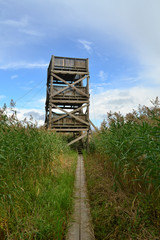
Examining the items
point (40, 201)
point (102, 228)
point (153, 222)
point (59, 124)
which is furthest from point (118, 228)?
point (59, 124)

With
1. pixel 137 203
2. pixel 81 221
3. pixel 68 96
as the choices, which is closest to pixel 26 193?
pixel 81 221

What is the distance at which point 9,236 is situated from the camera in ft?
7.41

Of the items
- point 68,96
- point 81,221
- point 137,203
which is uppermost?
point 68,96

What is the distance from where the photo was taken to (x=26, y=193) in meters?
3.24

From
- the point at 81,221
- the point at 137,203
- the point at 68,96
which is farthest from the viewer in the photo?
the point at 68,96

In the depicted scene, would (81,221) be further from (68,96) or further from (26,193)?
(68,96)

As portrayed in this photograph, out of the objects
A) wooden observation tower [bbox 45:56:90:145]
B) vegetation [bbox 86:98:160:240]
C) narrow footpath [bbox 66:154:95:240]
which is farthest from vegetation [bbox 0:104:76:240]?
wooden observation tower [bbox 45:56:90:145]

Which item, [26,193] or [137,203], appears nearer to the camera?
[137,203]

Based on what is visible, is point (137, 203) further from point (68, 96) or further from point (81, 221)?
point (68, 96)

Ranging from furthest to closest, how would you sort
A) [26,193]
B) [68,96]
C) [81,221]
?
[68,96]
[26,193]
[81,221]

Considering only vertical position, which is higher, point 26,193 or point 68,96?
point 68,96

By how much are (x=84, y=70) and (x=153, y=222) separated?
13.3m

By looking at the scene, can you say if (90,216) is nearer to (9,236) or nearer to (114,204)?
(114,204)

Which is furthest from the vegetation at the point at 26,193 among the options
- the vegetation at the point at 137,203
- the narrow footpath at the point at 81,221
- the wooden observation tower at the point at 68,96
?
the wooden observation tower at the point at 68,96
